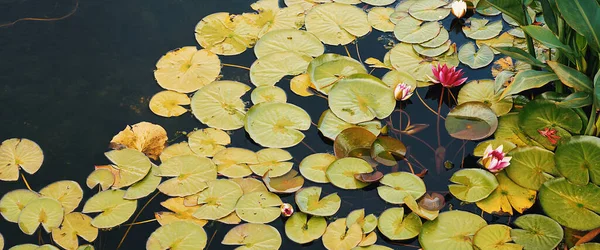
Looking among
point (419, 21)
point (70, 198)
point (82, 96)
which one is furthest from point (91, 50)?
point (419, 21)

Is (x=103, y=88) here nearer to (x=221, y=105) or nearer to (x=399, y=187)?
(x=221, y=105)

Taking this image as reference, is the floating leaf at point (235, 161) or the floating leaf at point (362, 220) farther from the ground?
the floating leaf at point (235, 161)

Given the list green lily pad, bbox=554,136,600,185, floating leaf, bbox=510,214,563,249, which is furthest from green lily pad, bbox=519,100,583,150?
floating leaf, bbox=510,214,563,249

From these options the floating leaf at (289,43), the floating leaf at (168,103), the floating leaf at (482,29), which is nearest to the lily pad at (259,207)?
the floating leaf at (168,103)

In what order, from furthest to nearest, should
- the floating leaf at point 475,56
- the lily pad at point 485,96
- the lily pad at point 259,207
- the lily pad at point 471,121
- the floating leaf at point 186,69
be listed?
the floating leaf at point 475,56 < the floating leaf at point 186,69 < the lily pad at point 485,96 < the lily pad at point 471,121 < the lily pad at point 259,207

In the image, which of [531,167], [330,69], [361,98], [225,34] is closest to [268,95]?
[330,69]

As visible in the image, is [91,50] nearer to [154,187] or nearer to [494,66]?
[154,187]

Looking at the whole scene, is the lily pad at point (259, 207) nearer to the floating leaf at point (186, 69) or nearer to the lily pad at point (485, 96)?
the floating leaf at point (186, 69)
